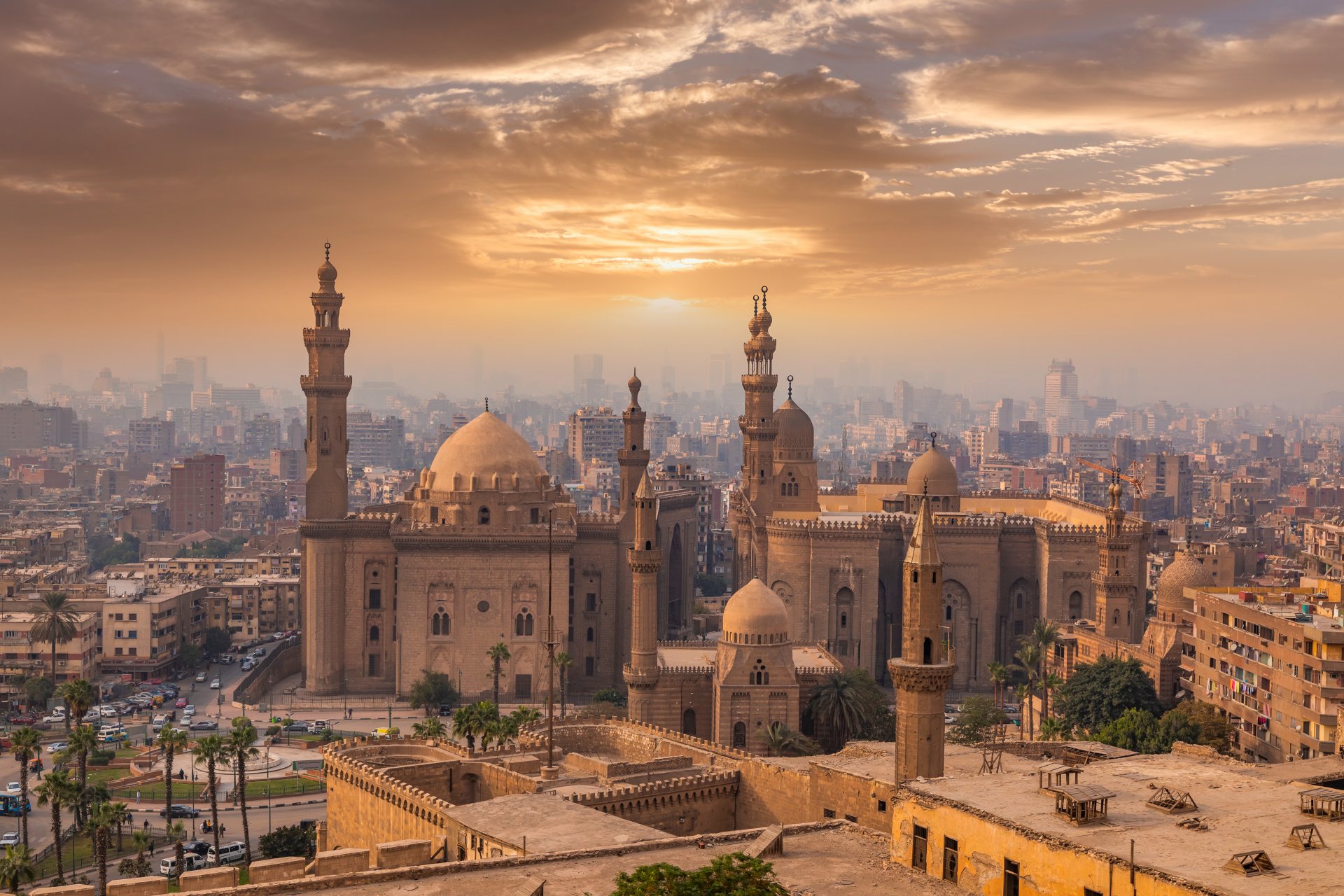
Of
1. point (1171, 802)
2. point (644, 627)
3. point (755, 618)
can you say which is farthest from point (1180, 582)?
point (1171, 802)

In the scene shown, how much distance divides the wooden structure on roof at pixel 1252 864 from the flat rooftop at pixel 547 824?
1166 centimetres

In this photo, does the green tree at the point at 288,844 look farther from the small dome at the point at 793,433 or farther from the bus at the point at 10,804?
the small dome at the point at 793,433

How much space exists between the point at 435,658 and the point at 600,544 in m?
8.68

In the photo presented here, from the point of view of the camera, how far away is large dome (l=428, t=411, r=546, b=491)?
70.6 metres

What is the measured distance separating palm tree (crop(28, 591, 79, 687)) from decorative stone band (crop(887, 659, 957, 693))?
4862 cm

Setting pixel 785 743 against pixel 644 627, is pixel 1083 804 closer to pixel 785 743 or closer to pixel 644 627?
pixel 785 743

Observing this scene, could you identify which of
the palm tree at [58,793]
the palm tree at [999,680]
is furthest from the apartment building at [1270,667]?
the palm tree at [58,793]

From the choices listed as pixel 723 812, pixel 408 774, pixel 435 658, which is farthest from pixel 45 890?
pixel 435 658

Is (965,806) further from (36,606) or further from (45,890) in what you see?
(36,606)

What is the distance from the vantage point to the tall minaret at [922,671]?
35562 mm

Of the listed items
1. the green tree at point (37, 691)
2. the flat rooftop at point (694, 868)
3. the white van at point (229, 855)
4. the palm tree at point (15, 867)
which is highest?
the flat rooftop at point (694, 868)

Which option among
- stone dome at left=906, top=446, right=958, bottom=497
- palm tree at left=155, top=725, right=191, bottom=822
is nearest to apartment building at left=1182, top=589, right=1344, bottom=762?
stone dome at left=906, top=446, right=958, bottom=497

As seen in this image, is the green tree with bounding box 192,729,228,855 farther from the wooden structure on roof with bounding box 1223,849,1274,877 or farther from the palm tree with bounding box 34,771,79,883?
the wooden structure on roof with bounding box 1223,849,1274,877

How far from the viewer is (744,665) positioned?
171ft
